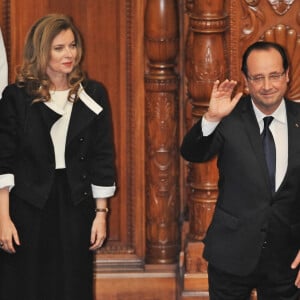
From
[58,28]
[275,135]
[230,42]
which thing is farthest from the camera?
[230,42]

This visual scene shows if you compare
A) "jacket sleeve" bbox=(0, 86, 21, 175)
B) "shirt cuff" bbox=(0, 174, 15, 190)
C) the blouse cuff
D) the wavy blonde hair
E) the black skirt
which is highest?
the wavy blonde hair

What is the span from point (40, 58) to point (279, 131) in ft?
3.35

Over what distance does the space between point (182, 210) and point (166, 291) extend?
438mm

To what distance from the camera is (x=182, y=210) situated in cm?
549

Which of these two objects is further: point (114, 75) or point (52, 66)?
point (114, 75)

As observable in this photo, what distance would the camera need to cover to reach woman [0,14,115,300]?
412cm

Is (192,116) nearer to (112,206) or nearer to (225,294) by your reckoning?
(112,206)

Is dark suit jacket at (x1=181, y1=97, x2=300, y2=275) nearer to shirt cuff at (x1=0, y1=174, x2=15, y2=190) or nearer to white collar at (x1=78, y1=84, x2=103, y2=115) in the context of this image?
white collar at (x1=78, y1=84, x2=103, y2=115)

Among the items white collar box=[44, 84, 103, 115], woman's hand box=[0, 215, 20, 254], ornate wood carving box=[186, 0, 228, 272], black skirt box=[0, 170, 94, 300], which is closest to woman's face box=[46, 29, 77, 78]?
white collar box=[44, 84, 103, 115]

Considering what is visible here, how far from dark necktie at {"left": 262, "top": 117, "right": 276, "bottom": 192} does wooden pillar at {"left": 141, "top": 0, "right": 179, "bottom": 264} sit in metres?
1.56

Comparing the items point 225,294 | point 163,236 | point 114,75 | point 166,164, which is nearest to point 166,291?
point 163,236

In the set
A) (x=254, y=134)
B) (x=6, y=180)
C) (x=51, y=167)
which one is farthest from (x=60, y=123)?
(x=254, y=134)

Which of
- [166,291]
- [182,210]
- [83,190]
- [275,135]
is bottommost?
[166,291]

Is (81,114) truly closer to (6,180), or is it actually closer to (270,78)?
(6,180)
